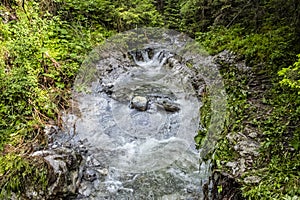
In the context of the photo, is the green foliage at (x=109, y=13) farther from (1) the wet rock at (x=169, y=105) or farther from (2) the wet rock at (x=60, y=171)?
(2) the wet rock at (x=60, y=171)

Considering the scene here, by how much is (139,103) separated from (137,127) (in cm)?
70

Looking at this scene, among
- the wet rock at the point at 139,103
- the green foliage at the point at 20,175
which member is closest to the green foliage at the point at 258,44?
the wet rock at the point at 139,103

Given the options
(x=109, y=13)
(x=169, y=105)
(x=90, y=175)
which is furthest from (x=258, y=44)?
(x=109, y=13)

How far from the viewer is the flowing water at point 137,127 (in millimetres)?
4324

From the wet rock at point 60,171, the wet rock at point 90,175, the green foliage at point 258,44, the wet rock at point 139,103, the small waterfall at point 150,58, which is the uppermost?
the green foliage at point 258,44

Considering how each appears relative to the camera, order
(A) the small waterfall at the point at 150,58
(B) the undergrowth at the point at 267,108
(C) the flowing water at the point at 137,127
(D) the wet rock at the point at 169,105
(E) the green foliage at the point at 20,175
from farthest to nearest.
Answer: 1. (A) the small waterfall at the point at 150,58
2. (D) the wet rock at the point at 169,105
3. (C) the flowing water at the point at 137,127
4. (E) the green foliage at the point at 20,175
5. (B) the undergrowth at the point at 267,108

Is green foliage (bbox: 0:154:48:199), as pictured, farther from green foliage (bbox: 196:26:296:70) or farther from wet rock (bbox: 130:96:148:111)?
green foliage (bbox: 196:26:296:70)

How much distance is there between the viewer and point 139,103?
20.4 feet

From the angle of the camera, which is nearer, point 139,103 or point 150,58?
point 139,103

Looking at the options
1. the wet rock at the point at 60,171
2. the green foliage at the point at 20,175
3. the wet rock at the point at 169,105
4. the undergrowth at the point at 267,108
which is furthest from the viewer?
the wet rock at the point at 169,105

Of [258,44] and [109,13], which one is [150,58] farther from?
[258,44]

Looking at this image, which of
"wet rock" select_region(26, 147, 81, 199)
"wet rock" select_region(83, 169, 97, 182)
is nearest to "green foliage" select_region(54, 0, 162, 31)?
"wet rock" select_region(26, 147, 81, 199)

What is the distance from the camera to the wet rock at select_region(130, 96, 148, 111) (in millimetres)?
6133

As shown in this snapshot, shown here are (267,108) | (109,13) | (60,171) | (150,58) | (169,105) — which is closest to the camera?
(60,171)
